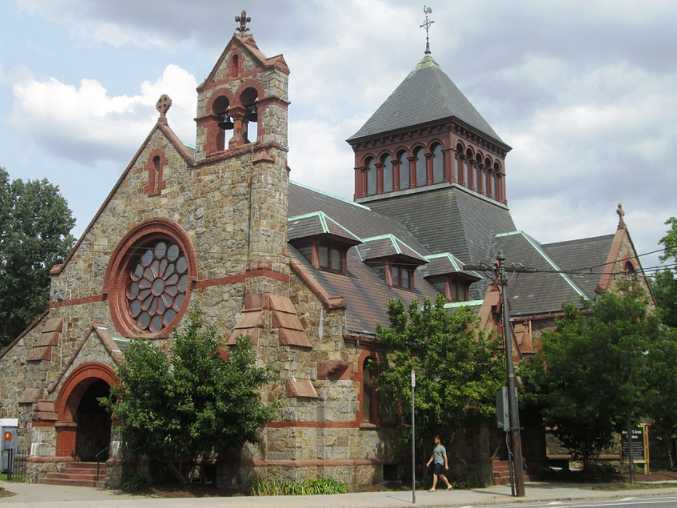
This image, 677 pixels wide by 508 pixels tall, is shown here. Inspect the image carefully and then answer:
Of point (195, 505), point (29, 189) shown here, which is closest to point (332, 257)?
point (195, 505)

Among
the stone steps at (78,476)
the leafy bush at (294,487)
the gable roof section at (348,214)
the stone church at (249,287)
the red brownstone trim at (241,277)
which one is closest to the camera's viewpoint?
the leafy bush at (294,487)

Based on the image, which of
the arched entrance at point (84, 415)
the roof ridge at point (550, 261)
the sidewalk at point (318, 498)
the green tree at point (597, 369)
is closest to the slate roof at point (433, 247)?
the roof ridge at point (550, 261)

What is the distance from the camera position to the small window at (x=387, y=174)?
43.8 m

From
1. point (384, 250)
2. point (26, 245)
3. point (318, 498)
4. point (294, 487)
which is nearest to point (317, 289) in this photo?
point (294, 487)

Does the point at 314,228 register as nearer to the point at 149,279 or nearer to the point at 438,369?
the point at 149,279

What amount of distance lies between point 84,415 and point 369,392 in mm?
10251

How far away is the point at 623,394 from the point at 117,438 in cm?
1517

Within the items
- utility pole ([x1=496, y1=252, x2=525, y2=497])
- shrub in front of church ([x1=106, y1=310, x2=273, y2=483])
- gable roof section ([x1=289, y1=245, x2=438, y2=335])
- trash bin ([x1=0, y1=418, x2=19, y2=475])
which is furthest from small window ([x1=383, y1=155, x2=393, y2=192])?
trash bin ([x1=0, y1=418, x2=19, y2=475])

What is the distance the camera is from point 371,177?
4456 centimetres

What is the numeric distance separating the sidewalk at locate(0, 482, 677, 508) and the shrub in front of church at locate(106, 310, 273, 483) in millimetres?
1763

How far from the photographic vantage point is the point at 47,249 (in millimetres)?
46906

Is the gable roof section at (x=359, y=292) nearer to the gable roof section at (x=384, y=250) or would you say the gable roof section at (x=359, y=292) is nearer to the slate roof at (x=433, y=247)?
the slate roof at (x=433, y=247)

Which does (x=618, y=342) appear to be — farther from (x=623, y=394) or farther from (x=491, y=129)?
(x=491, y=129)

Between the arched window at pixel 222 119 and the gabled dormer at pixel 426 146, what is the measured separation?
1548cm
